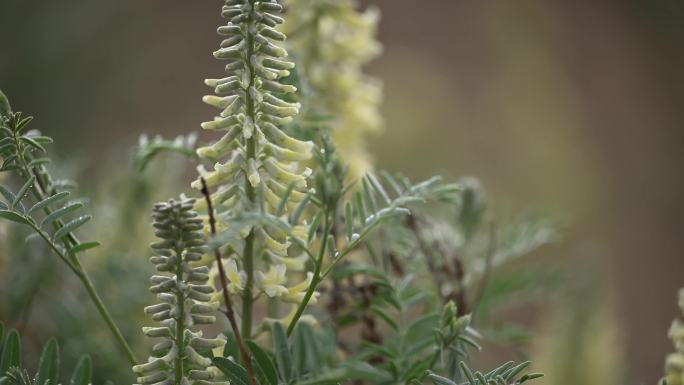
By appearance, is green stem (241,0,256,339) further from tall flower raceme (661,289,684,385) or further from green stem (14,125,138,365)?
tall flower raceme (661,289,684,385)

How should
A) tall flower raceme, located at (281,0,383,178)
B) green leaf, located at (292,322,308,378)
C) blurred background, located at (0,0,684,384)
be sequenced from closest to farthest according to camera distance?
green leaf, located at (292,322,308,378), tall flower raceme, located at (281,0,383,178), blurred background, located at (0,0,684,384)

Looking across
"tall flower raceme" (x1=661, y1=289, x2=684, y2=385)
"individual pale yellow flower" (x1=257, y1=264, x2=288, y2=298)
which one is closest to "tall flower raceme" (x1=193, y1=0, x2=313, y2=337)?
"individual pale yellow flower" (x1=257, y1=264, x2=288, y2=298)

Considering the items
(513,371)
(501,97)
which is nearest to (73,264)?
(513,371)

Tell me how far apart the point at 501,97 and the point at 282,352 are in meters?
1.57

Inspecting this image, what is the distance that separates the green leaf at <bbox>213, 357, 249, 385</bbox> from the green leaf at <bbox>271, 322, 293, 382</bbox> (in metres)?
0.03

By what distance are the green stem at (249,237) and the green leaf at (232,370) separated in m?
0.02

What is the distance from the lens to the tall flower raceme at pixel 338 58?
1.77ft

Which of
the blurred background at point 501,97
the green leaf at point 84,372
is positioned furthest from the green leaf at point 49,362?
the blurred background at point 501,97

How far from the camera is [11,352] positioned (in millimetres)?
335

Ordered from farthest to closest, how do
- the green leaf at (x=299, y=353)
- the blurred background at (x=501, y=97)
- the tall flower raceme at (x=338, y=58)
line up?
the blurred background at (x=501, y=97) < the tall flower raceme at (x=338, y=58) < the green leaf at (x=299, y=353)

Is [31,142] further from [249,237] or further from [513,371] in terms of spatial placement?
[513,371]

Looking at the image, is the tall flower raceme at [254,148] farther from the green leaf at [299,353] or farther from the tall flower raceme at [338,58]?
the tall flower raceme at [338,58]

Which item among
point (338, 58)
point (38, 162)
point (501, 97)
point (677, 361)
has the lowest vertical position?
point (677, 361)

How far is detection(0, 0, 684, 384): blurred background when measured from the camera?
1489 millimetres
